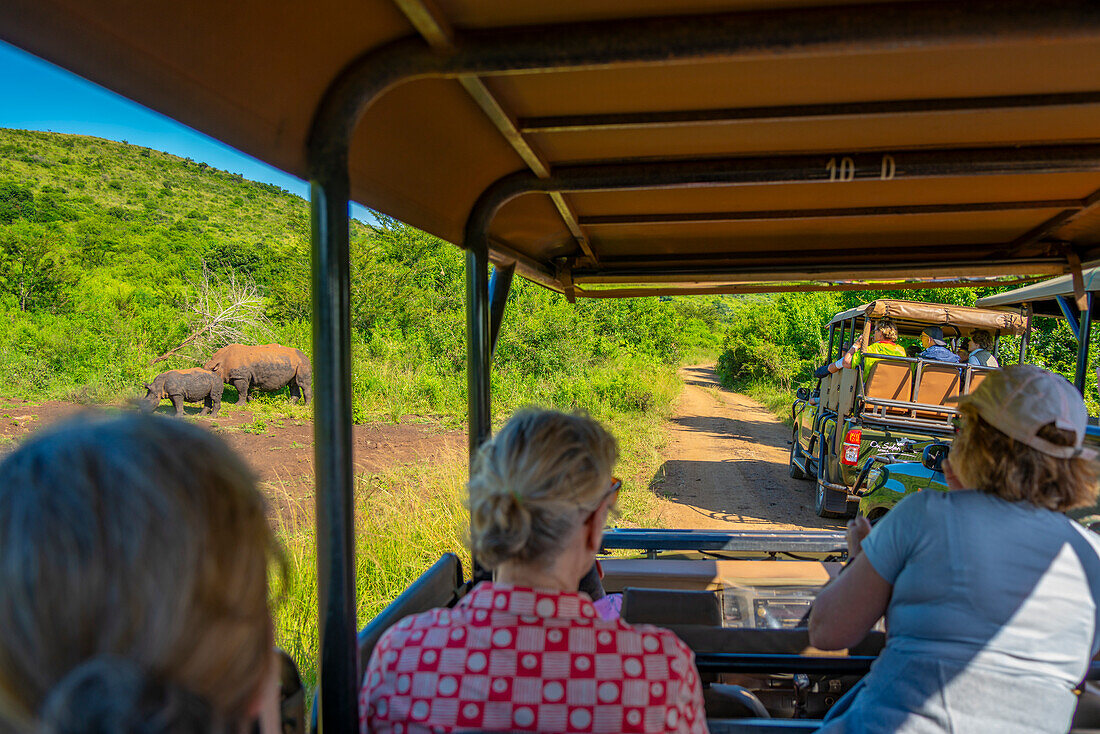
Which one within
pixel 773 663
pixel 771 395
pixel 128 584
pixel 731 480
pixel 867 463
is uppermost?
pixel 128 584

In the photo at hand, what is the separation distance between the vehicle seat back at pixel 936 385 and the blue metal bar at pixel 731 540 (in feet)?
15.3

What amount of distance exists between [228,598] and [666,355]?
90.0 ft

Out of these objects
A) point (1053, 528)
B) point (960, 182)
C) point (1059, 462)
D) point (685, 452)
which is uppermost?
point (960, 182)

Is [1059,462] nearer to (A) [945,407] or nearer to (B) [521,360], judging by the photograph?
(A) [945,407]

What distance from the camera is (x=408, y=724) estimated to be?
43.1 inches

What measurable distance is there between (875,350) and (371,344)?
1395cm

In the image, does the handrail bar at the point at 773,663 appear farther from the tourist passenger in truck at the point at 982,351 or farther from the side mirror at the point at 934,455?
the tourist passenger in truck at the point at 982,351

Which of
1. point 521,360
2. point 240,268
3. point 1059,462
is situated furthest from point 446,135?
point 240,268

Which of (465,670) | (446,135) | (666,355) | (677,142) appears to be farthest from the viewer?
(666,355)

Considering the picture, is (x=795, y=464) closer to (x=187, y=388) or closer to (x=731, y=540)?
(x=731, y=540)

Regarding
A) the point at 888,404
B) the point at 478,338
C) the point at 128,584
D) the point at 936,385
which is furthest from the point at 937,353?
the point at 128,584

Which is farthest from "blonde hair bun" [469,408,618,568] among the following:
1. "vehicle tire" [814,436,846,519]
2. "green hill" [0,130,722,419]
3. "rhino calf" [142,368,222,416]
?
"rhino calf" [142,368,222,416]

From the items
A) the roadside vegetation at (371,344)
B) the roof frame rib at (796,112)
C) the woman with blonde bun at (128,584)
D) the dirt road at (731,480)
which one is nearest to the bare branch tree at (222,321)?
the roadside vegetation at (371,344)

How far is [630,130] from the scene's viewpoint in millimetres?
1915
